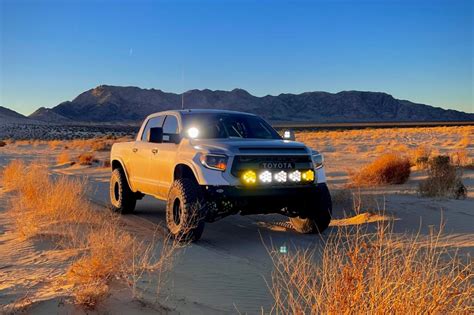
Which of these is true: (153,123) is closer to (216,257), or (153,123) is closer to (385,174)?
(216,257)

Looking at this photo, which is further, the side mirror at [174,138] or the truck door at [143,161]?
the truck door at [143,161]

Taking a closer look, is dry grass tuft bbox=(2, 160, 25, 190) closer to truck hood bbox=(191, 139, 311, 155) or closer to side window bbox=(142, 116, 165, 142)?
side window bbox=(142, 116, 165, 142)

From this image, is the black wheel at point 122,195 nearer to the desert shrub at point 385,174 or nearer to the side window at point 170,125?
the side window at point 170,125

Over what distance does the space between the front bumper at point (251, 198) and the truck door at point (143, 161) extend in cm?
219

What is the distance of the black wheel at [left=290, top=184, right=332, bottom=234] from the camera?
27.9ft

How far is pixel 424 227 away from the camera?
9.68 m

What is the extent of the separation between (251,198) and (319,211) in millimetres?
1349

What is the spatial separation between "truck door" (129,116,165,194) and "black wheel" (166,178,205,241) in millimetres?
1668

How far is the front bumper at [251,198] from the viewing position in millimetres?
7723

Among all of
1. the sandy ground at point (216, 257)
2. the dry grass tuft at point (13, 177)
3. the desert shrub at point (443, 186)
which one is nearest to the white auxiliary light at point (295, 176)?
the sandy ground at point (216, 257)

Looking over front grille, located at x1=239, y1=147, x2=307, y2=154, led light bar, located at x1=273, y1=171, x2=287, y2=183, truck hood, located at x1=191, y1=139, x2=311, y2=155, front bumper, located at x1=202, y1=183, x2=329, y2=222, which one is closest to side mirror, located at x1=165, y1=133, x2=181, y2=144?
truck hood, located at x1=191, y1=139, x2=311, y2=155

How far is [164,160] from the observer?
9.10 meters

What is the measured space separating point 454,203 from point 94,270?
8.88 metres

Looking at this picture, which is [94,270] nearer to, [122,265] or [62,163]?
[122,265]
